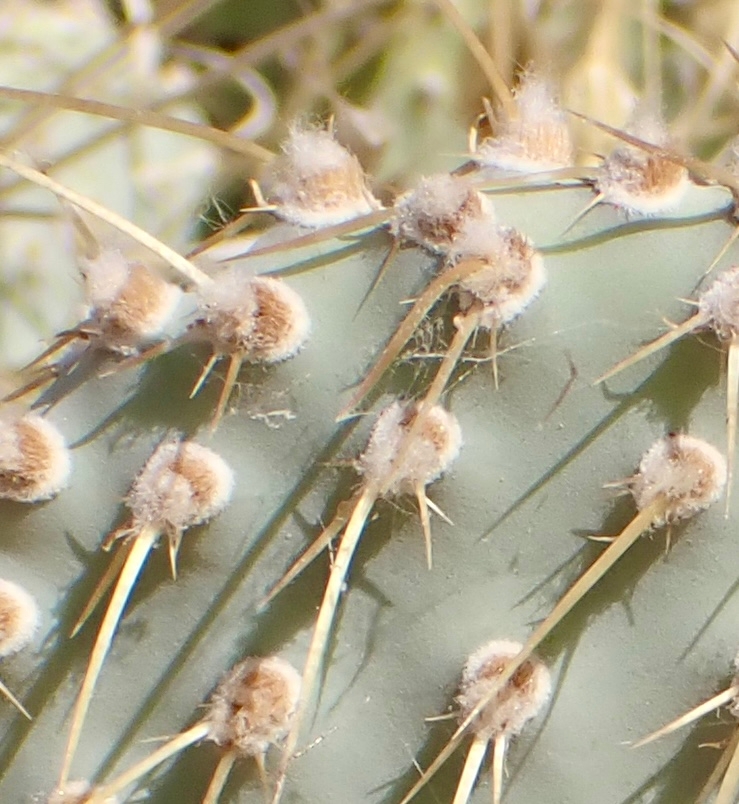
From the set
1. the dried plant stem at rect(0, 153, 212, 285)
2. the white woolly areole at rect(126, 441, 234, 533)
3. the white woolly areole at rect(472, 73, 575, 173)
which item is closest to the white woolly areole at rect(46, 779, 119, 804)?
the white woolly areole at rect(126, 441, 234, 533)

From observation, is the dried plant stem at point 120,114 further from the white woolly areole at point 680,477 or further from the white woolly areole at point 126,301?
the white woolly areole at point 680,477

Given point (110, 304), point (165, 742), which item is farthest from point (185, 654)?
point (110, 304)

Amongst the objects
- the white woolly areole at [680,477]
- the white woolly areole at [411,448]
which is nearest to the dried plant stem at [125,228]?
the white woolly areole at [411,448]

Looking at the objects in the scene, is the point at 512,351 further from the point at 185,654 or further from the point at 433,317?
the point at 185,654

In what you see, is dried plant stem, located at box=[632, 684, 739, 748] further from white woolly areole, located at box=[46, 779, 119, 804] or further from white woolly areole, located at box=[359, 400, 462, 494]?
white woolly areole, located at box=[46, 779, 119, 804]

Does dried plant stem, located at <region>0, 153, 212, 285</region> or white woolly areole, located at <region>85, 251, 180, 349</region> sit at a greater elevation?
dried plant stem, located at <region>0, 153, 212, 285</region>
